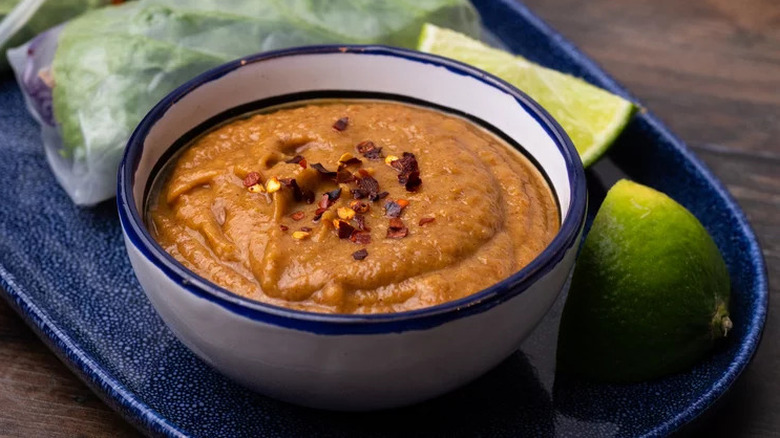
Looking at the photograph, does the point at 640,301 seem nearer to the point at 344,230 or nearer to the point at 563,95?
the point at 344,230

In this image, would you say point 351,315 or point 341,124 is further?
point 341,124

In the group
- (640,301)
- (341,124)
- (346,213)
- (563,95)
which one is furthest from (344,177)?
(563,95)

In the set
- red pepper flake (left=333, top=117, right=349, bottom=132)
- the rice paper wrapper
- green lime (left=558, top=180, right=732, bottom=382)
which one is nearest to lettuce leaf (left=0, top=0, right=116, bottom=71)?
the rice paper wrapper

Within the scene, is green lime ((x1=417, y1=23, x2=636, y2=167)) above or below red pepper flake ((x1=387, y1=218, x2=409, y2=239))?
below

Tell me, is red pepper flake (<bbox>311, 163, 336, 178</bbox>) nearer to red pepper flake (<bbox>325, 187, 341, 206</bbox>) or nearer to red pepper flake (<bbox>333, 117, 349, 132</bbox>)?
red pepper flake (<bbox>325, 187, 341, 206</bbox>)

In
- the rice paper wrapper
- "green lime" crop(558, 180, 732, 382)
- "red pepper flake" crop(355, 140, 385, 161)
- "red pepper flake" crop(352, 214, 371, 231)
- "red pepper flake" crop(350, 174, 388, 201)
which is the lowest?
the rice paper wrapper

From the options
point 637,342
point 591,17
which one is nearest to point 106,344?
point 637,342
